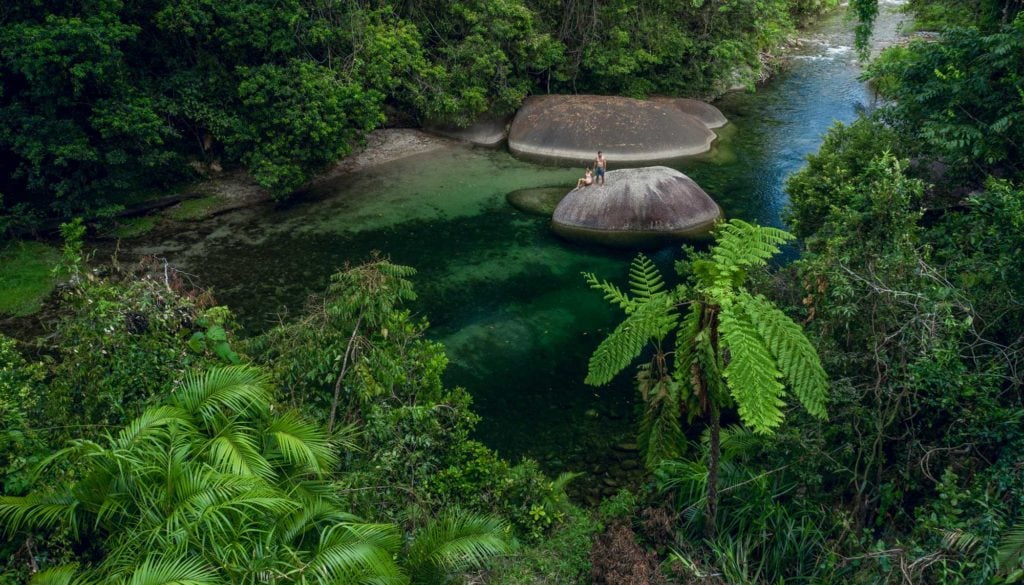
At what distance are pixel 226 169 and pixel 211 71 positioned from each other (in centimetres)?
353

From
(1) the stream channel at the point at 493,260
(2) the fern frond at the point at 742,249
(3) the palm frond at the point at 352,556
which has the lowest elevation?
(1) the stream channel at the point at 493,260

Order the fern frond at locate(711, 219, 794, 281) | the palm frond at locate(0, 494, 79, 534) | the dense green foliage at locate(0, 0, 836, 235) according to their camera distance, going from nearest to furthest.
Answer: the palm frond at locate(0, 494, 79, 534) → the fern frond at locate(711, 219, 794, 281) → the dense green foliage at locate(0, 0, 836, 235)

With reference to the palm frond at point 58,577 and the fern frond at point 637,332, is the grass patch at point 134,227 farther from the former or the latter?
the fern frond at point 637,332

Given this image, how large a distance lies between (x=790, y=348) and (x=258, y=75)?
1772 cm

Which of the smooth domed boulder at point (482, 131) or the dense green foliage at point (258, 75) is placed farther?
the smooth domed boulder at point (482, 131)

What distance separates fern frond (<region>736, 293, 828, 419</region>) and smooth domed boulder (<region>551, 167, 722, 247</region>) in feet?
39.9

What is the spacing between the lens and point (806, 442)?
7.98 metres

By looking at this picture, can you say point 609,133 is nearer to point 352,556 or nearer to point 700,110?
point 700,110

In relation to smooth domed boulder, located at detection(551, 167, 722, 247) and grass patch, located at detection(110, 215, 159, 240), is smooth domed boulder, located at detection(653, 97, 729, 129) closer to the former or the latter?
smooth domed boulder, located at detection(551, 167, 722, 247)

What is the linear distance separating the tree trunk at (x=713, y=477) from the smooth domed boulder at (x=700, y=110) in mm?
21429

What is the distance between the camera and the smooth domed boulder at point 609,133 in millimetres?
23547

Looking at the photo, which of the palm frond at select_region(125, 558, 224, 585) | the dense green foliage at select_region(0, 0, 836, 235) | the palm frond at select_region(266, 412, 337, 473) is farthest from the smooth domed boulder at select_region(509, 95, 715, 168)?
the palm frond at select_region(125, 558, 224, 585)

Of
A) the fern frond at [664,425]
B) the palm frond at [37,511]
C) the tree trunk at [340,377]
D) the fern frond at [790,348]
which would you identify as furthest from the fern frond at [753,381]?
the palm frond at [37,511]

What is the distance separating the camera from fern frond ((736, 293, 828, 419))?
20.3ft
